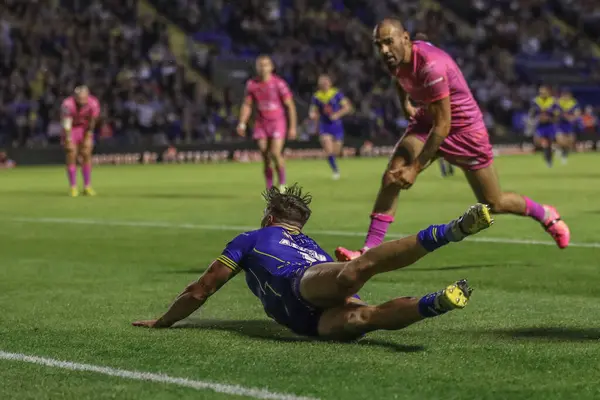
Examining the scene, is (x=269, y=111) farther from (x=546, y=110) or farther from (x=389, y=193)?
(x=546, y=110)

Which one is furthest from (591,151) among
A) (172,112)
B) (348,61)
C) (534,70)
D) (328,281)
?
(328,281)

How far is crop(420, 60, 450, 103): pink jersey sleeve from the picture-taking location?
10.0 metres

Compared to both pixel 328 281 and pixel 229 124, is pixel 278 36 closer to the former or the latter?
pixel 229 124

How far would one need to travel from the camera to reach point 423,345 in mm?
6852

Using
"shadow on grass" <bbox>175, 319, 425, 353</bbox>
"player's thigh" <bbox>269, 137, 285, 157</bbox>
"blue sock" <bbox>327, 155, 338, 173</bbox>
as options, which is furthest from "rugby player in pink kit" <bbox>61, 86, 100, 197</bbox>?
"shadow on grass" <bbox>175, 319, 425, 353</bbox>

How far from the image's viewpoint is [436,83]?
395 inches

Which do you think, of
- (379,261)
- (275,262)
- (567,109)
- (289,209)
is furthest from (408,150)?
(567,109)

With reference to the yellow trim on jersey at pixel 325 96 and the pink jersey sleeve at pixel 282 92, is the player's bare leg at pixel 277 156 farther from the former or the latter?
the yellow trim on jersey at pixel 325 96

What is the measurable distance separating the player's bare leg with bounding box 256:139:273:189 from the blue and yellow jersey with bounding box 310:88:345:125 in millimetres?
10450

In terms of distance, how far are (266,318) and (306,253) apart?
104 centimetres

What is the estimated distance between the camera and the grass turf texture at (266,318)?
5836 millimetres

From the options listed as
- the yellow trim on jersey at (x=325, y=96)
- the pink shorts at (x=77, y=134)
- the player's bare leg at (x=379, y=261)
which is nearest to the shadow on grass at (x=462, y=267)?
the player's bare leg at (x=379, y=261)

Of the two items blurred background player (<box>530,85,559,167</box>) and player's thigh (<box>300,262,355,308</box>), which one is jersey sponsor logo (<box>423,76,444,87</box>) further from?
blurred background player (<box>530,85,559,167</box>)

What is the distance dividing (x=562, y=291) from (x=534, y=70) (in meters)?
46.6
